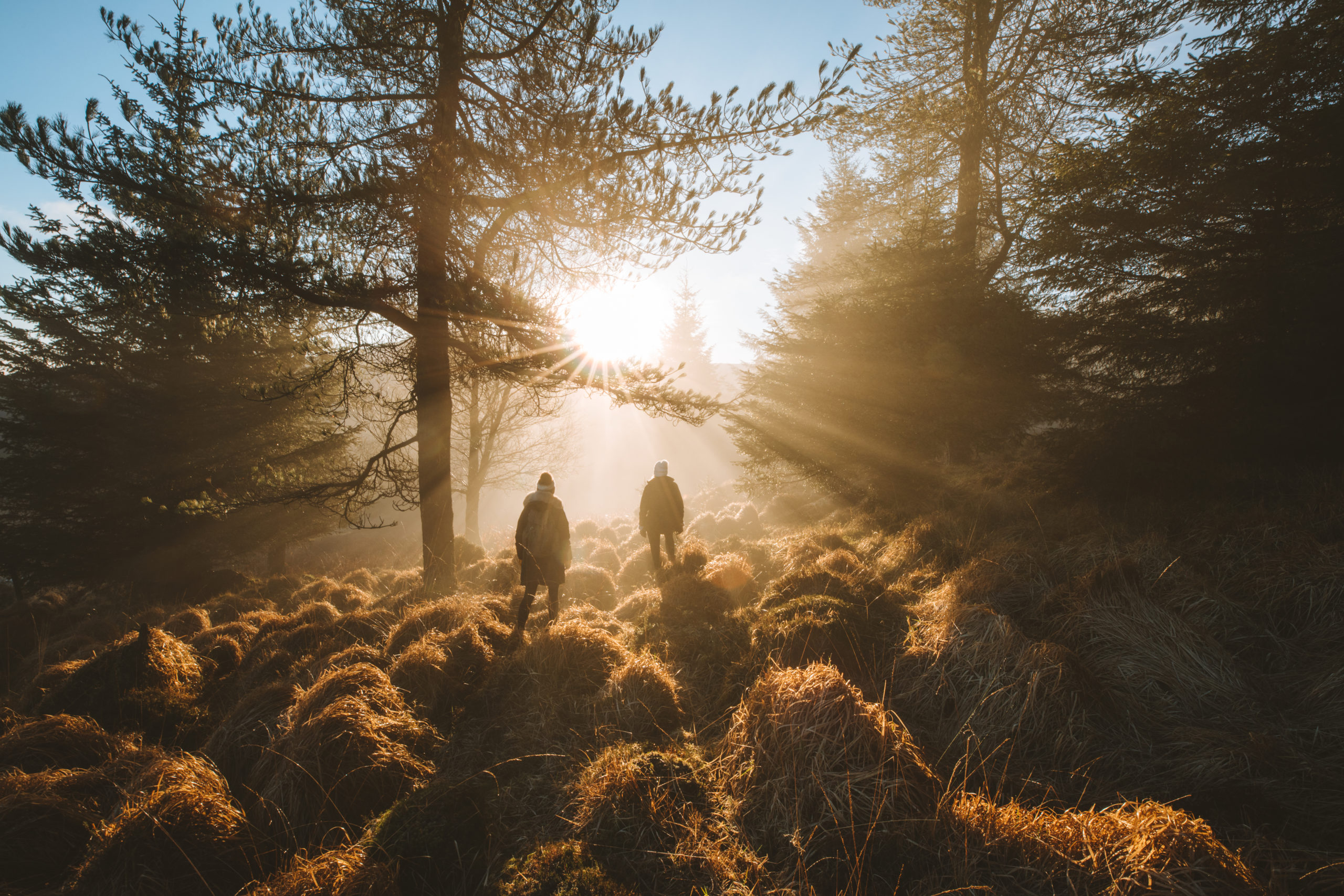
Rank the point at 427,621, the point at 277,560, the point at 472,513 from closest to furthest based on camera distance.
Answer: the point at 427,621 → the point at 277,560 → the point at 472,513

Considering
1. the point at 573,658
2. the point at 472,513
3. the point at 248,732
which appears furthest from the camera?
the point at 472,513

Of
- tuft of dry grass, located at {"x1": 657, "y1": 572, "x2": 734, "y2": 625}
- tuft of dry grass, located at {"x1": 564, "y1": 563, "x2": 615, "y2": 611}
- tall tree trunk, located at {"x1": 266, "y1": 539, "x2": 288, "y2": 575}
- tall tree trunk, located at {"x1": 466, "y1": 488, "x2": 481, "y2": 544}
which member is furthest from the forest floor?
tall tree trunk, located at {"x1": 466, "y1": 488, "x2": 481, "y2": 544}

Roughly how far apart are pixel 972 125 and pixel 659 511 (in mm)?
10328

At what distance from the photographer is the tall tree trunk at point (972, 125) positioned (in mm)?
9703

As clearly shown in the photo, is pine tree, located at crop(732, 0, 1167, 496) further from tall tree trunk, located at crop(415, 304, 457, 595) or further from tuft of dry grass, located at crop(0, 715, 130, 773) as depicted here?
tuft of dry grass, located at crop(0, 715, 130, 773)

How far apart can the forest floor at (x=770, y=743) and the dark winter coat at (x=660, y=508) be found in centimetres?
285

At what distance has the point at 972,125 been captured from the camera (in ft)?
33.0

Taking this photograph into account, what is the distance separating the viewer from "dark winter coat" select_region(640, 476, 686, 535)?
8273 mm

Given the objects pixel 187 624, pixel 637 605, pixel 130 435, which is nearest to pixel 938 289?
pixel 637 605

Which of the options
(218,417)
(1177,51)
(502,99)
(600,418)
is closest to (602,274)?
(502,99)

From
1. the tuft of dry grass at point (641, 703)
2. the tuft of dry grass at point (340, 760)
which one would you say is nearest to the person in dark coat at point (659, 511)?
the tuft of dry grass at point (641, 703)

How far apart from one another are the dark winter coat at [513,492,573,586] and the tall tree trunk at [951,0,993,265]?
8918 millimetres

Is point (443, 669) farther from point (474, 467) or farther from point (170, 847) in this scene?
point (474, 467)

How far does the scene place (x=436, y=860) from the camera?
2473 mm
